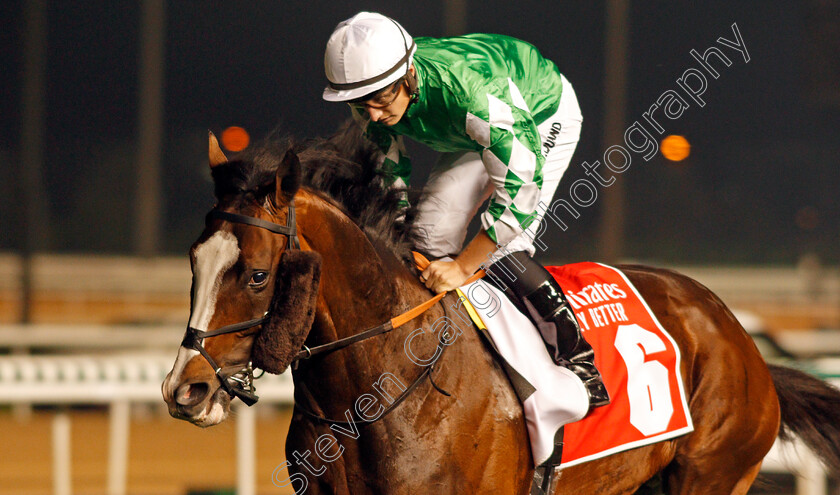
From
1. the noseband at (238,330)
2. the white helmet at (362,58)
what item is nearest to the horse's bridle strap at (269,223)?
the noseband at (238,330)

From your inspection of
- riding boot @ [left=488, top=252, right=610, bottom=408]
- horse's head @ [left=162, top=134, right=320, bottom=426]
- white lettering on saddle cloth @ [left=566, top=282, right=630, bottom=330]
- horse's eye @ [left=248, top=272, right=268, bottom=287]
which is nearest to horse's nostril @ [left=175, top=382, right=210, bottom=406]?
horse's head @ [left=162, top=134, right=320, bottom=426]

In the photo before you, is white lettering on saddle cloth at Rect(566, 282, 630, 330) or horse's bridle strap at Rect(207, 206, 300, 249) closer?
horse's bridle strap at Rect(207, 206, 300, 249)

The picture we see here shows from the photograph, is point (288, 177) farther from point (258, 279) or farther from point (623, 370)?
point (623, 370)

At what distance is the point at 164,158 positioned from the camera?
63.8 feet

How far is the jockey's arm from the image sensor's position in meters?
2.15

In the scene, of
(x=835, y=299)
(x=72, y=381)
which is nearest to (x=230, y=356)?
(x=72, y=381)

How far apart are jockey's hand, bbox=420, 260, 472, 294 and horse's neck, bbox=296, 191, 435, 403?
0.12m

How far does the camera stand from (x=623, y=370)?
2.45 meters

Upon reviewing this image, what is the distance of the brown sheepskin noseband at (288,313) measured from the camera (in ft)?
5.89

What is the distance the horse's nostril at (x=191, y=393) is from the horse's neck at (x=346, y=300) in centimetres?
29

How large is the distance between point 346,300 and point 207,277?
13.7 inches

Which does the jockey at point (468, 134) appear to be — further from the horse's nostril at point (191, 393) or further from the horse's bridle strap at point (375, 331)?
the horse's nostril at point (191, 393)

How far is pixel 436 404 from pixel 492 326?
272 millimetres

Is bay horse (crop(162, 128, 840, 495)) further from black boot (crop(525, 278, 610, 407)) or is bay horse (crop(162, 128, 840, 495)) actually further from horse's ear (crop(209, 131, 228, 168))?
black boot (crop(525, 278, 610, 407))
